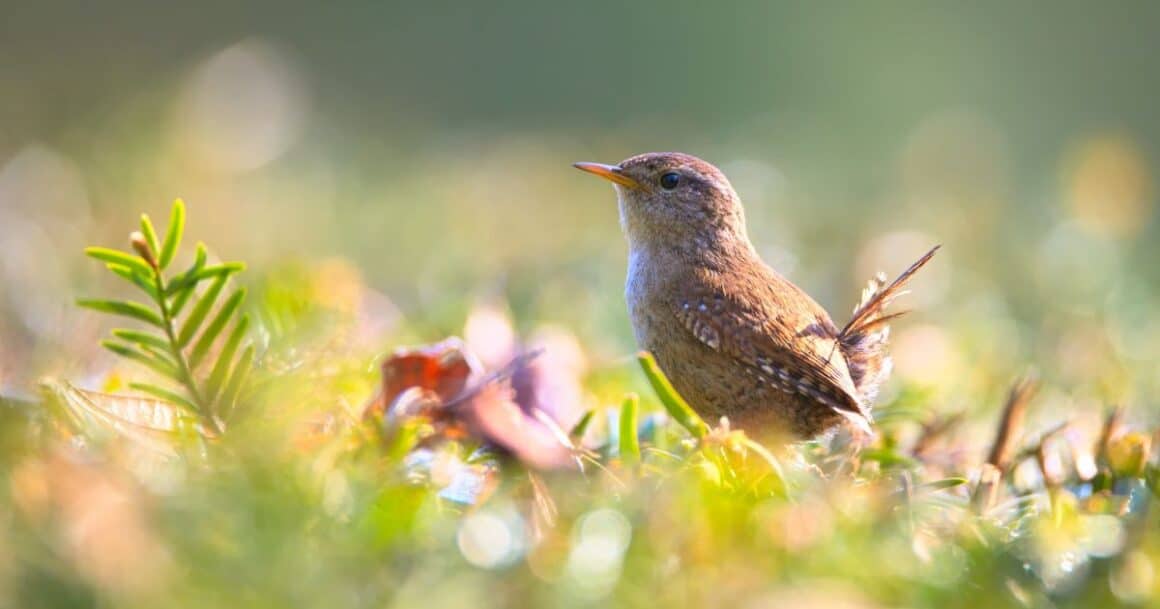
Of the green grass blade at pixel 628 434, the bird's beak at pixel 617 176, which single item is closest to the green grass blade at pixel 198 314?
the green grass blade at pixel 628 434

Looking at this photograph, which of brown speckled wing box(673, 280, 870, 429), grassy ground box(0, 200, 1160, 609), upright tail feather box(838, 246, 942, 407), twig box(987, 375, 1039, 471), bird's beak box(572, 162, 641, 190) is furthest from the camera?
bird's beak box(572, 162, 641, 190)

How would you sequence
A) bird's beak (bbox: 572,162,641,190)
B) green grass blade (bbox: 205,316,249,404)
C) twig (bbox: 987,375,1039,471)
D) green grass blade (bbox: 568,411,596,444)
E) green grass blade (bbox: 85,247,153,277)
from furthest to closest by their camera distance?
bird's beak (bbox: 572,162,641,190) → twig (bbox: 987,375,1039,471) → green grass blade (bbox: 568,411,596,444) → green grass blade (bbox: 205,316,249,404) → green grass blade (bbox: 85,247,153,277)

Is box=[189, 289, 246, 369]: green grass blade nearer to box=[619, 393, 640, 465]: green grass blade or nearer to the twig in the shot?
box=[619, 393, 640, 465]: green grass blade

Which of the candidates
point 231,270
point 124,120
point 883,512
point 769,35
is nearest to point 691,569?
point 883,512

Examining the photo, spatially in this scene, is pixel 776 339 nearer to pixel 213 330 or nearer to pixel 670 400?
pixel 670 400

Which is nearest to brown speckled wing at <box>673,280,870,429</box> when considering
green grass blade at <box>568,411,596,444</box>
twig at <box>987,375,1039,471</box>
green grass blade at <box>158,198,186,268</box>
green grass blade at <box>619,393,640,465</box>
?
twig at <box>987,375,1039,471</box>

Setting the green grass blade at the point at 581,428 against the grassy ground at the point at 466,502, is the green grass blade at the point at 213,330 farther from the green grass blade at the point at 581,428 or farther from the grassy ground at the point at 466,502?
the green grass blade at the point at 581,428
